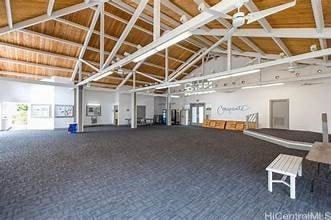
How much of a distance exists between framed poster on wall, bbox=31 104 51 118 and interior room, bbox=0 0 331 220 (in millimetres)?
73

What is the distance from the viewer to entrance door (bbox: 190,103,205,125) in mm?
16844

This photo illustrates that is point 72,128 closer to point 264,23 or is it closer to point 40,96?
point 40,96

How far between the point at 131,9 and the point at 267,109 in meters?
10.3

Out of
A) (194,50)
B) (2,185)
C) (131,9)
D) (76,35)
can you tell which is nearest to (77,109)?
(76,35)

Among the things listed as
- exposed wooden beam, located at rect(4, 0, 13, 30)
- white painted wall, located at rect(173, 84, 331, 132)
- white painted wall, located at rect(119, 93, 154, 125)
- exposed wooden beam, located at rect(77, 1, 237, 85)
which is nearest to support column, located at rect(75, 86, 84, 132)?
white painted wall, located at rect(119, 93, 154, 125)

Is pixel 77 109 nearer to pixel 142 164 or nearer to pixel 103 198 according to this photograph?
pixel 142 164

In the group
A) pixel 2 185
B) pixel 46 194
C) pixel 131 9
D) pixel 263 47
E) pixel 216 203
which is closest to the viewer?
pixel 216 203

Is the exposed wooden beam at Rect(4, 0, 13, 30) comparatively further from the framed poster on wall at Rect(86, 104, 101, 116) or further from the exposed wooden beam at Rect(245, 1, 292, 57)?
the framed poster on wall at Rect(86, 104, 101, 116)

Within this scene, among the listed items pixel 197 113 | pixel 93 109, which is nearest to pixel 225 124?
pixel 197 113

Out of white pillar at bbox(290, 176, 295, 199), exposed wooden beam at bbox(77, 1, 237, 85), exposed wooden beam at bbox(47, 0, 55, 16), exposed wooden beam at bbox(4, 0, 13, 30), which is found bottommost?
white pillar at bbox(290, 176, 295, 199)

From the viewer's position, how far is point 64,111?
14.3 meters

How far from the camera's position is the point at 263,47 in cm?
813

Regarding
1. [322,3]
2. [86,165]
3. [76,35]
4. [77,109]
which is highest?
[76,35]

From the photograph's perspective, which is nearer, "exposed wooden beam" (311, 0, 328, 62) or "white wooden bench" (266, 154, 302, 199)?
"white wooden bench" (266, 154, 302, 199)
